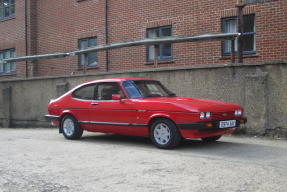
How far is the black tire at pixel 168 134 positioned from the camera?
25.5 feet

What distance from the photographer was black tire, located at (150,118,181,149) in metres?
7.79

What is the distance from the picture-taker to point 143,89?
8.91 metres

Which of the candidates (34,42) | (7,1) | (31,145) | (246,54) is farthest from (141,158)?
(7,1)

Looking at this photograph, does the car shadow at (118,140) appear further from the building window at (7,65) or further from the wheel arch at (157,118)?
the building window at (7,65)

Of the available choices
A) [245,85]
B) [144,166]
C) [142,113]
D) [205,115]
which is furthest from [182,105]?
[245,85]

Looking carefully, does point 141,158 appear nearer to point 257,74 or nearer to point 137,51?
point 257,74

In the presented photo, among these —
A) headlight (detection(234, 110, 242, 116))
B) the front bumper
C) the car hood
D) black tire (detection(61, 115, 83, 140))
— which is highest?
the car hood

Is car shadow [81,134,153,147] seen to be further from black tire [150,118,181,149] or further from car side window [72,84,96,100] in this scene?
car side window [72,84,96,100]

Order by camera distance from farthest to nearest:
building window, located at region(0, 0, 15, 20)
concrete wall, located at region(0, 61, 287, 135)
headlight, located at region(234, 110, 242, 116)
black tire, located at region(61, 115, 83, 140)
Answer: building window, located at region(0, 0, 15, 20), black tire, located at region(61, 115, 83, 140), concrete wall, located at region(0, 61, 287, 135), headlight, located at region(234, 110, 242, 116)

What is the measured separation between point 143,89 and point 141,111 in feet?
2.50

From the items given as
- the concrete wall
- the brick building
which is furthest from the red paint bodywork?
the brick building

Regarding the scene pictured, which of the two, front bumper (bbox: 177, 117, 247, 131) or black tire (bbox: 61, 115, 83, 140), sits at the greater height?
front bumper (bbox: 177, 117, 247, 131)

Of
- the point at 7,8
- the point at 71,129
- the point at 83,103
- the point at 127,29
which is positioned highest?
the point at 7,8

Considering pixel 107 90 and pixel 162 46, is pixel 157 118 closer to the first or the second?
pixel 107 90
